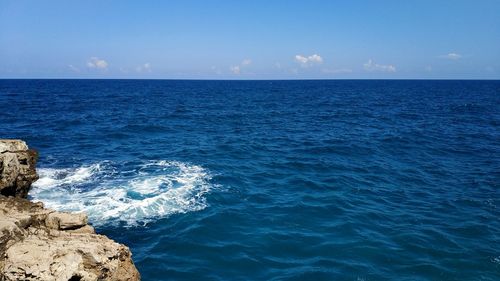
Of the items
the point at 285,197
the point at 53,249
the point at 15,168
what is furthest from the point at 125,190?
the point at 53,249

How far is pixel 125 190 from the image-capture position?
24.4 m

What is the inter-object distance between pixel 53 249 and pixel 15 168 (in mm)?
9052

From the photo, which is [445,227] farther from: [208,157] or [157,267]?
[208,157]

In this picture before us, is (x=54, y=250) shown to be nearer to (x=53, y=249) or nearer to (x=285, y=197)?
(x=53, y=249)

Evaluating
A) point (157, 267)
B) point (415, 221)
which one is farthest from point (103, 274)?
point (415, 221)

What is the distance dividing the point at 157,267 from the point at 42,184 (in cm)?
1441

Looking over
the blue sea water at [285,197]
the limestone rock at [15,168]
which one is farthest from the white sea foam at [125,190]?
the limestone rock at [15,168]

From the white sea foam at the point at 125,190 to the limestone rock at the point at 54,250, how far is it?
7.02 metres

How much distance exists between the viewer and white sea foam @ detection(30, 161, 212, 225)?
21047mm

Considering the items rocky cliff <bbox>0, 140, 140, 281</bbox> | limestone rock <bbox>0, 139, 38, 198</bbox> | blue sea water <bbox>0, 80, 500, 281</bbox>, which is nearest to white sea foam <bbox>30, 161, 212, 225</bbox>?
blue sea water <bbox>0, 80, 500, 281</bbox>

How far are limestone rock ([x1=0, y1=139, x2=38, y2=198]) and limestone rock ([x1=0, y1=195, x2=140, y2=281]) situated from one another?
4165mm

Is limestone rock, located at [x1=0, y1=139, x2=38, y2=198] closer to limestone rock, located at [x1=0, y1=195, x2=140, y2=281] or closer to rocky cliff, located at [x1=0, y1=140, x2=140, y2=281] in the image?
rocky cliff, located at [x1=0, y1=140, x2=140, y2=281]

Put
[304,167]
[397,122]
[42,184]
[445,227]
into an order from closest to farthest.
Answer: [445,227] < [42,184] < [304,167] < [397,122]

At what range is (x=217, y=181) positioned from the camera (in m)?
27.0
